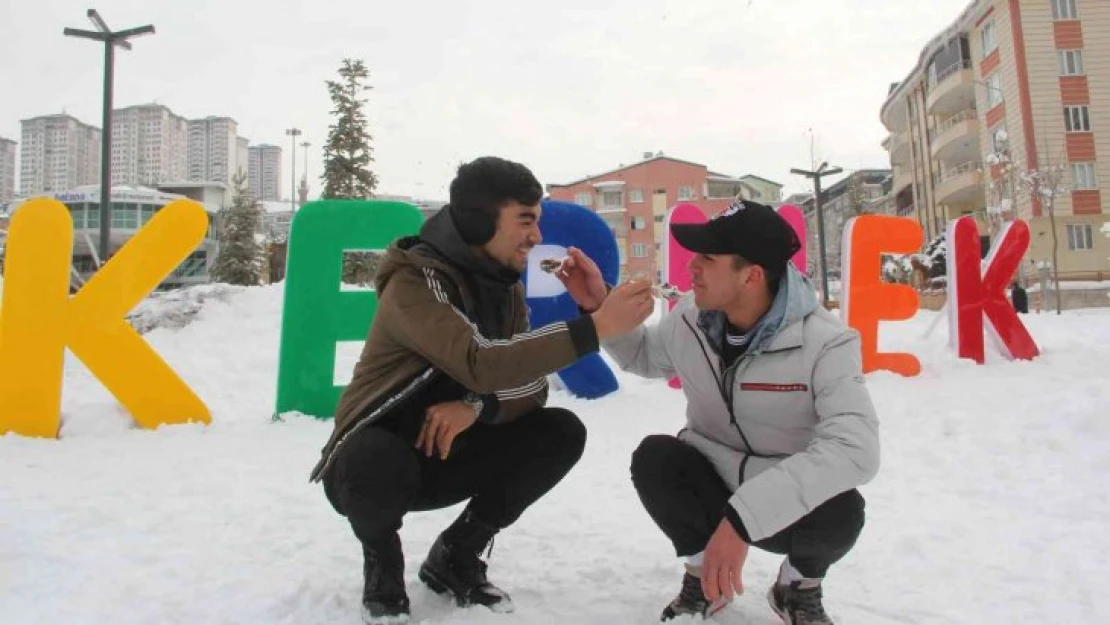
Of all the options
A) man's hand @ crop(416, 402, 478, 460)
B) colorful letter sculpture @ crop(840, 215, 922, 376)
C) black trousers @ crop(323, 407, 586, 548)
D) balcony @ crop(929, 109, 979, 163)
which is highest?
balcony @ crop(929, 109, 979, 163)

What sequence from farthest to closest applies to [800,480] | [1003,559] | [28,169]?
[28,169]
[1003,559]
[800,480]

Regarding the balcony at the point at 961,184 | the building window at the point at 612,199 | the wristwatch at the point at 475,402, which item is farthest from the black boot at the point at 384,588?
the building window at the point at 612,199

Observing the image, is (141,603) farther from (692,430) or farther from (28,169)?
(28,169)

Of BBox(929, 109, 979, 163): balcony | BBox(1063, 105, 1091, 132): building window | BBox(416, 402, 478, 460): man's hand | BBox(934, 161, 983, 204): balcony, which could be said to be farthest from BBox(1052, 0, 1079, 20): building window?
BBox(416, 402, 478, 460): man's hand

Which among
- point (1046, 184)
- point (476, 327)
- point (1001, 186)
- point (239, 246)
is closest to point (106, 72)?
point (476, 327)

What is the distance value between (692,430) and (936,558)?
4.32ft

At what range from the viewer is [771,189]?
220ft

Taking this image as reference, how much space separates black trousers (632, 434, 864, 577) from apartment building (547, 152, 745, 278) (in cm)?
5178

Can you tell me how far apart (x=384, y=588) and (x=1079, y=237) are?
34188 mm

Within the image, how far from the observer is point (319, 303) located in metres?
6.04

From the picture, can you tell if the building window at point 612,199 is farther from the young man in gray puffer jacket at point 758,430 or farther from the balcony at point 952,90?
the young man in gray puffer jacket at point 758,430

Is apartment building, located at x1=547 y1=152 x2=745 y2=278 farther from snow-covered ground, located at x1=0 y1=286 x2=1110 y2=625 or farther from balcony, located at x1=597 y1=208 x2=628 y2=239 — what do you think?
snow-covered ground, located at x1=0 y1=286 x2=1110 y2=625

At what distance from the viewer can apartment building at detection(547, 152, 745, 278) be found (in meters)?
54.1

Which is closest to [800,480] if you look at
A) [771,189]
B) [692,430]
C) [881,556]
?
[692,430]
